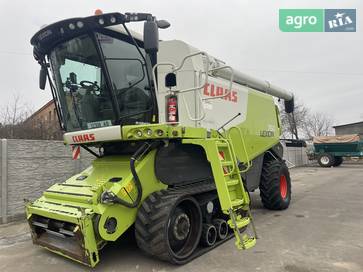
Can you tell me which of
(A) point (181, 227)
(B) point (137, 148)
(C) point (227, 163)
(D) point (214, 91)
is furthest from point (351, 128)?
(A) point (181, 227)

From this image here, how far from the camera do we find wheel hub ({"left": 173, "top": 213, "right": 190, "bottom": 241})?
4035 mm

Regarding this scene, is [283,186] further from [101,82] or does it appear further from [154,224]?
[101,82]

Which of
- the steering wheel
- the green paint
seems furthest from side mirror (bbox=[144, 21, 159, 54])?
the steering wheel

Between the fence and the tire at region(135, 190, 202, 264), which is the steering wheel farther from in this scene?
the fence

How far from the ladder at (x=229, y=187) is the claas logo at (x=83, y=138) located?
1259 mm

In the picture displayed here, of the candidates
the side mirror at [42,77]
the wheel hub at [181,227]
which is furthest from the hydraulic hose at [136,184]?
the side mirror at [42,77]

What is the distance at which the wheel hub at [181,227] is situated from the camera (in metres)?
4.04

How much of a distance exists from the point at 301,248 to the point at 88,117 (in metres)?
3.46

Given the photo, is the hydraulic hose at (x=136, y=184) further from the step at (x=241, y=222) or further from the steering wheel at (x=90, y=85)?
the step at (x=241, y=222)

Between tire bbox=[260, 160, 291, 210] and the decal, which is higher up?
the decal

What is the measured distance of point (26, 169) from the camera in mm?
6551

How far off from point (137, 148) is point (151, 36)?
163 cm

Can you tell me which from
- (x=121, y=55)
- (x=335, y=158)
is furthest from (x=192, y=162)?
(x=335, y=158)

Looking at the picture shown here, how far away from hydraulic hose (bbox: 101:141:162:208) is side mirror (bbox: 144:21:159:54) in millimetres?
1210
